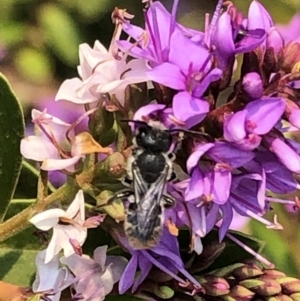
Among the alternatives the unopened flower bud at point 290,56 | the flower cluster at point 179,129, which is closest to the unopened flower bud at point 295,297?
the flower cluster at point 179,129

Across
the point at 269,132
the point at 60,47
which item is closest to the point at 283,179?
the point at 269,132

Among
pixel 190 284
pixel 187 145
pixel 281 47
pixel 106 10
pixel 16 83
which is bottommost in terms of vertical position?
pixel 16 83

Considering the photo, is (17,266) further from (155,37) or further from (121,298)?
(155,37)

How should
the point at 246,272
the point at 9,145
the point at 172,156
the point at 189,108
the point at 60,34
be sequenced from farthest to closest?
the point at 60,34, the point at 9,145, the point at 246,272, the point at 172,156, the point at 189,108

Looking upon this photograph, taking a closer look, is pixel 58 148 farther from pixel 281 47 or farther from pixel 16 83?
pixel 16 83

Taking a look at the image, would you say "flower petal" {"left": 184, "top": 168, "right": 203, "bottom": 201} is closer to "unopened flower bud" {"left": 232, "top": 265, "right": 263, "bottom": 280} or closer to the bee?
A: the bee

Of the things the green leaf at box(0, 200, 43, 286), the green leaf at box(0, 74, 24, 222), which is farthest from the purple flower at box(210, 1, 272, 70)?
the green leaf at box(0, 200, 43, 286)

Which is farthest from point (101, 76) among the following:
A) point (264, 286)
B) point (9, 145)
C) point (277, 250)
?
point (277, 250)

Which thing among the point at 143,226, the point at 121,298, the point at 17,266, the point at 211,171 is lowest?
the point at 17,266
